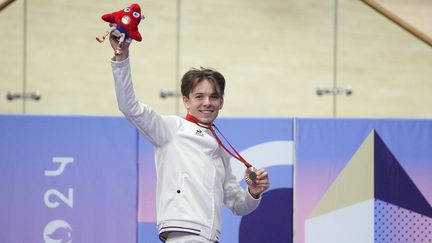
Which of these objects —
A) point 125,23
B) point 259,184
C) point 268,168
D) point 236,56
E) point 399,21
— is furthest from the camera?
point 399,21

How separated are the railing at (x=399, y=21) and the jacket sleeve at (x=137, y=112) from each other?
2353mm

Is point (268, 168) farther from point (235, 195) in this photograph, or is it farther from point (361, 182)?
point (235, 195)

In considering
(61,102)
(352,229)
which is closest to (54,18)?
(61,102)

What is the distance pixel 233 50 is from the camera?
3.66 metres

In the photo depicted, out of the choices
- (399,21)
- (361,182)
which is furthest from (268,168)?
(399,21)

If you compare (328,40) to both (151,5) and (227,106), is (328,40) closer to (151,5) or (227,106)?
(227,106)

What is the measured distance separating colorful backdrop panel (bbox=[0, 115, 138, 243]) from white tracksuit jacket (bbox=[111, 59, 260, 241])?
716mm

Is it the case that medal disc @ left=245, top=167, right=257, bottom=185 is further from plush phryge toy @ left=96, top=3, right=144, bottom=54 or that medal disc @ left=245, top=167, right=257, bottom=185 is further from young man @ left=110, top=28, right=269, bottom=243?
plush phryge toy @ left=96, top=3, right=144, bottom=54

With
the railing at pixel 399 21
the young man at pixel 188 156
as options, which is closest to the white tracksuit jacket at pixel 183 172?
the young man at pixel 188 156

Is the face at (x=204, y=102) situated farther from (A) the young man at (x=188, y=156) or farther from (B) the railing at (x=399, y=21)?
(B) the railing at (x=399, y=21)

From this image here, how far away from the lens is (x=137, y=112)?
5.66 feet

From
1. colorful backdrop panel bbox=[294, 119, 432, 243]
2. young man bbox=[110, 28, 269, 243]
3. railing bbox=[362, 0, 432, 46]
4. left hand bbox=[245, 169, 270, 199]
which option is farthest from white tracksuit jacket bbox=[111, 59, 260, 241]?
railing bbox=[362, 0, 432, 46]

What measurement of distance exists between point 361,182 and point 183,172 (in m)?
1.09

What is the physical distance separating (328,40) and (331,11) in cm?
18
